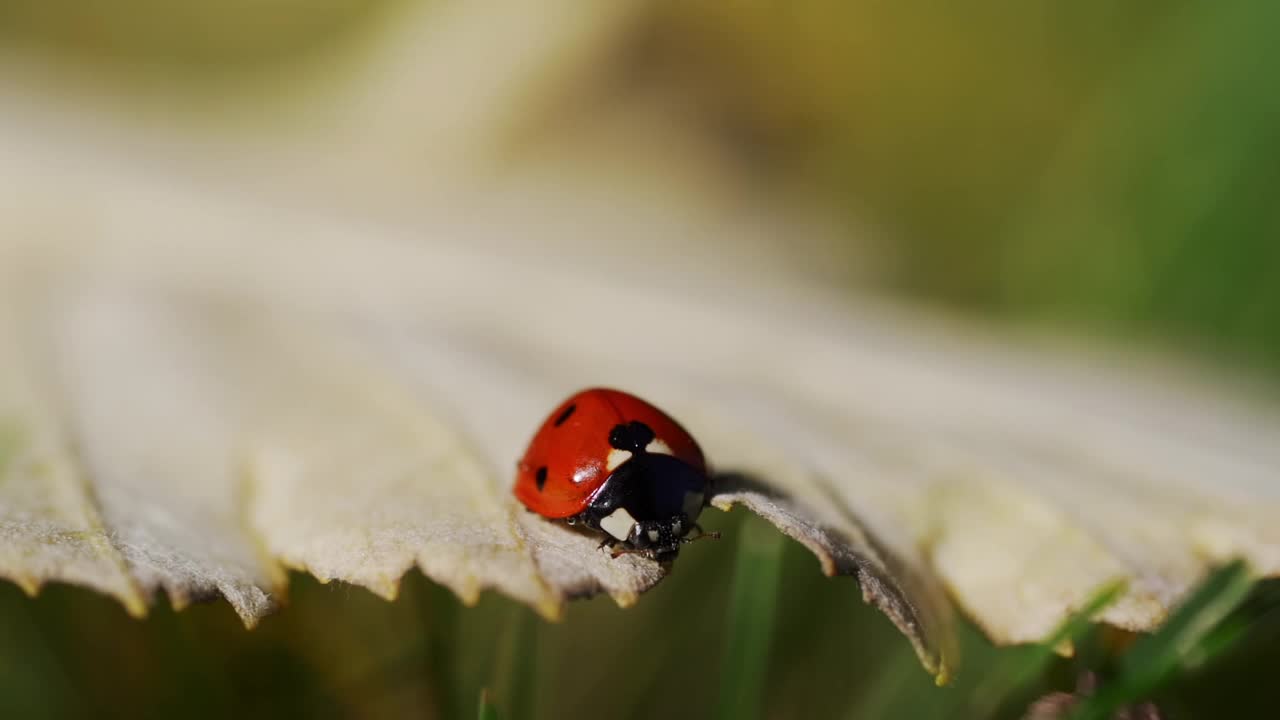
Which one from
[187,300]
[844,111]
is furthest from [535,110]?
[187,300]

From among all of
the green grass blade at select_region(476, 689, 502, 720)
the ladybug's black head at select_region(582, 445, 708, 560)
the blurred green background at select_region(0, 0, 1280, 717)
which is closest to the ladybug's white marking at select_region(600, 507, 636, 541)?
the ladybug's black head at select_region(582, 445, 708, 560)

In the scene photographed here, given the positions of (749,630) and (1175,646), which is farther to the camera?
(749,630)

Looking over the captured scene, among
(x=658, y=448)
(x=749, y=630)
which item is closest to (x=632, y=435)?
(x=658, y=448)

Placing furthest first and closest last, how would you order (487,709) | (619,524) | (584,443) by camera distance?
(584,443) < (619,524) < (487,709)

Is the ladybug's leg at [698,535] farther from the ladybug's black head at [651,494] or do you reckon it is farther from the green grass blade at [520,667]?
the green grass blade at [520,667]

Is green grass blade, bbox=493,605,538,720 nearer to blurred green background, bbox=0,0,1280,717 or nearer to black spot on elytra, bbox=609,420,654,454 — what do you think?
black spot on elytra, bbox=609,420,654,454

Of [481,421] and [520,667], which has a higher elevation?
[481,421]

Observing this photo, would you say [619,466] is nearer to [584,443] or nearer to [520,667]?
[584,443]
